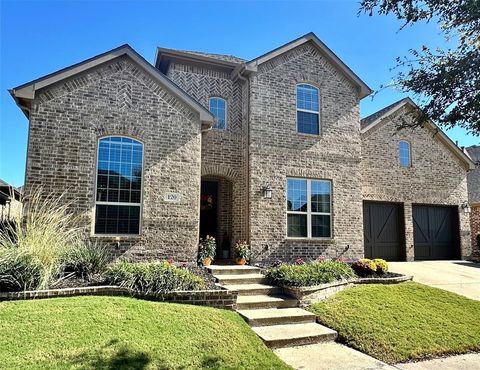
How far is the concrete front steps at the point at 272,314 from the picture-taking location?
643 cm

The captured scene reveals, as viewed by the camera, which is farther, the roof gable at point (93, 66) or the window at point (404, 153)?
the window at point (404, 153)

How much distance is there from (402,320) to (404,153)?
10.7m

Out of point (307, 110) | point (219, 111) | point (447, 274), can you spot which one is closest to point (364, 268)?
point (447, 274)

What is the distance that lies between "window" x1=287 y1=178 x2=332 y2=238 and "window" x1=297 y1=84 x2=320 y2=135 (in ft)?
6.48

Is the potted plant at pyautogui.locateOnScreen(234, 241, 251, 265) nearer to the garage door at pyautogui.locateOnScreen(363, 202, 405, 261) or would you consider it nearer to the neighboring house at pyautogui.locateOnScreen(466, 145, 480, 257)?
the garage door at pyautogui.locateOnScreen(363, 202, 405, 261)

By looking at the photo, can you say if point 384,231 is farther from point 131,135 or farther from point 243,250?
point 131,135

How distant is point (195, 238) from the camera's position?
33.9 feet

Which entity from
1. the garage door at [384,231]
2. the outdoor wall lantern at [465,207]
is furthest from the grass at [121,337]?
the outdoor wall lantern at [465,207]

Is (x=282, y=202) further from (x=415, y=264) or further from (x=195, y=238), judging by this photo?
(x=415, y=264)

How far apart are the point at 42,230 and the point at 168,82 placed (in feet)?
18.1

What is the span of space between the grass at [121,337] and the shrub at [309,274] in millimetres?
2482

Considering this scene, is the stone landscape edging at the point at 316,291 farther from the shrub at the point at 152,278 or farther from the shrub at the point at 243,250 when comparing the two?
the shrub at the point at 243,250

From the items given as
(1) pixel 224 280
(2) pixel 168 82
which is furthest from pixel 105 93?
(1) pixel 224 280

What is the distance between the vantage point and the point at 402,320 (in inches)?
290
